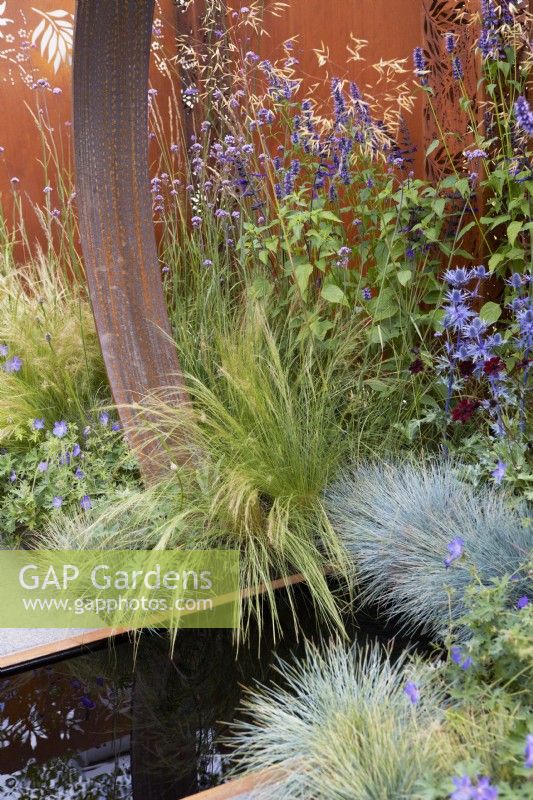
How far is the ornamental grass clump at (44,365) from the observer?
3.32m

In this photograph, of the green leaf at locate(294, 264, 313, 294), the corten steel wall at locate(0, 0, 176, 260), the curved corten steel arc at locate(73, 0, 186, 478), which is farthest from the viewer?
the corten steel wall at locate(0, 0, 176, 260)

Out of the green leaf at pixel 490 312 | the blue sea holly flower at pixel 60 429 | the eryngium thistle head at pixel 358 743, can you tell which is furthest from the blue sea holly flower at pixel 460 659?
the blue sea holly flower at pixel 60 429

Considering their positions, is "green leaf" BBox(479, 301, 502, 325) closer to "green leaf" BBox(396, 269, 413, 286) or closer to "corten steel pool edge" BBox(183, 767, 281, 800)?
"green leaf" BBox(396, 269, 413, 286)

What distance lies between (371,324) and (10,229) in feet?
9.26

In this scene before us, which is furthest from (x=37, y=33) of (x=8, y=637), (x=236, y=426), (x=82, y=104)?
(x=8, y=637)

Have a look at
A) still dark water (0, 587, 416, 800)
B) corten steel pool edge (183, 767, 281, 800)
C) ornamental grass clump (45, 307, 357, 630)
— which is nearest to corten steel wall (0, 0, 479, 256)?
ornamental grass clump (45, 307, 357, 630)

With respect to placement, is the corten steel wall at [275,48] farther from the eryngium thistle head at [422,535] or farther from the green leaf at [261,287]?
the eryngium thistle head at [422,535]

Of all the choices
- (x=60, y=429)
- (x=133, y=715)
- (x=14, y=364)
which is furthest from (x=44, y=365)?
(x=133, y=715)

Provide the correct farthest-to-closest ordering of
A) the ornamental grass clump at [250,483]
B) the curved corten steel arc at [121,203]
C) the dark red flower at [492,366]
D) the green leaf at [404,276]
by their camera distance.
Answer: the green leaf at [404,276]
the curved corten steel arc at [121,203]
the ornamental grass clump at [250,483]
the dark red flower at [492,366]

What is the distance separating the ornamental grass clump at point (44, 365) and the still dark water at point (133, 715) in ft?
3.61

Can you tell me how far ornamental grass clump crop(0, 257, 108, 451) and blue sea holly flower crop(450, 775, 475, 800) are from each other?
2.24 m

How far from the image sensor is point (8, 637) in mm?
2588

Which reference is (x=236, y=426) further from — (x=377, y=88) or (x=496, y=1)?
(x=377, y=88)

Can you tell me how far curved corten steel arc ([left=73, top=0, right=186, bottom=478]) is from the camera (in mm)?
2678
